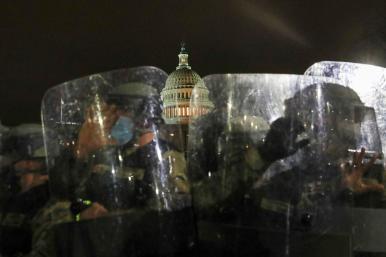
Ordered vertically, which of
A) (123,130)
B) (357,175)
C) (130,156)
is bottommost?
(357,175)

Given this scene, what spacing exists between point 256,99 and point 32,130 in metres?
1.35

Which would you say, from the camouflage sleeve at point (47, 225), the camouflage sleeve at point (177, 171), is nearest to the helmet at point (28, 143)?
the camouflage sleeve at point (47, 225)

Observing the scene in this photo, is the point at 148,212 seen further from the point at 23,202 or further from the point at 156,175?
the point at 23,202

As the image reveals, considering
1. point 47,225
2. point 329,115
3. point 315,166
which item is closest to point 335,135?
point 329,115

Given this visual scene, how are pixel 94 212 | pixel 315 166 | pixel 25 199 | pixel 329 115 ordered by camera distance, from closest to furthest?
pixel 94 212
pixel 315 166
pixel 329 115
pixel 25 199

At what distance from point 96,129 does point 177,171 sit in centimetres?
41

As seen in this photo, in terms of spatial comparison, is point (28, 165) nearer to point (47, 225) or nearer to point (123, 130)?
point (47, 225)

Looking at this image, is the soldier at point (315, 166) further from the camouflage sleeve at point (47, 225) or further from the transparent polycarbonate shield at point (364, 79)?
the camouflage sleeve at point (47, 225)

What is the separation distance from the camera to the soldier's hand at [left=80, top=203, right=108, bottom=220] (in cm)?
258

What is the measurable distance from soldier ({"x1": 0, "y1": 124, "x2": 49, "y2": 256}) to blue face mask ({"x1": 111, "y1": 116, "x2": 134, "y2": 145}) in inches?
25.0

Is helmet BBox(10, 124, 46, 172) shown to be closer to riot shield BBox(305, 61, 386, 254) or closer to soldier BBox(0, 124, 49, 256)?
soldier BBox(0, 124, 49, 256)

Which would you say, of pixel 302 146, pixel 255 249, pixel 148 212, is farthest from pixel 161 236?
pixel 302 146

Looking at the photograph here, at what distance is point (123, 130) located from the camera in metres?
2.63

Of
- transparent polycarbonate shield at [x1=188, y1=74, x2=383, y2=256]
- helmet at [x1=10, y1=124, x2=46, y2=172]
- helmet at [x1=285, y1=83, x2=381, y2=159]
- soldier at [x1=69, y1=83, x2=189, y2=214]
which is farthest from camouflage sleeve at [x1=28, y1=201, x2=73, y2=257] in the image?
helmet at [x1=285, y1=83, x2=381, y2=159]
